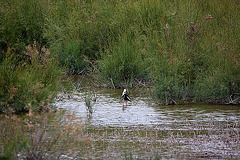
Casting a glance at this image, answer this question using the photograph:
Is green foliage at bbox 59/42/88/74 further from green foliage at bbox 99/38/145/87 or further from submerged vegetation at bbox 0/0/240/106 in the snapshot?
green foliage at bbox 99/38/145/87

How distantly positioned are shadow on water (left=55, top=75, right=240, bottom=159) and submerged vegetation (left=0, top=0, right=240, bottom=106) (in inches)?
29.0

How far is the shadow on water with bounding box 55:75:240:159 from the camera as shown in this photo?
6504mm

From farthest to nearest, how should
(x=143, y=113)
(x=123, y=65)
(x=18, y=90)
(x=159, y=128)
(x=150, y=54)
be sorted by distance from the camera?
(x=123, y=65) → (x=150, y=54) → (x=143, y=113) → (x=18, y=90) → (x=159, y=128)

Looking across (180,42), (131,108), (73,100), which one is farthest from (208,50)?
(73,100)

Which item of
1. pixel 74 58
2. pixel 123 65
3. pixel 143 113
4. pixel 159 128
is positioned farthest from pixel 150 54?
pixel 74 58

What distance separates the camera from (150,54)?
12.0m

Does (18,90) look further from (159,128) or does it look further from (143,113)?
(159,128)

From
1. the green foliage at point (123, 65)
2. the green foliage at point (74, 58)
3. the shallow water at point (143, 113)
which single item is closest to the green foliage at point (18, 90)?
the shallow water at point (143, 113)

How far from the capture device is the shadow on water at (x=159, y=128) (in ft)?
21.3

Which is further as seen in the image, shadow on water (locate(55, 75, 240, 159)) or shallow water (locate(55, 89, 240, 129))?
shallow water (locate(55, 89, 240, 129))

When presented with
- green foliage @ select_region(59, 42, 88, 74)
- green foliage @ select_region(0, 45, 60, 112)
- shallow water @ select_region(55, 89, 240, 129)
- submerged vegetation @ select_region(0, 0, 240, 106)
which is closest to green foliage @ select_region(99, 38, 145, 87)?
submerged vegetation @ select_region(0, 0, 240, 106)

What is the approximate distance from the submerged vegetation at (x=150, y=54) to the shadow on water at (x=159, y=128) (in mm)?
737

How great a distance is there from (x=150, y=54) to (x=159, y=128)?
4.38m

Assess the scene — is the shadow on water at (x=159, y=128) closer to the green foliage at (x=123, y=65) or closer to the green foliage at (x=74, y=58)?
the green foliage at (x=123, y=65)
